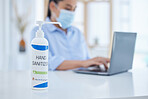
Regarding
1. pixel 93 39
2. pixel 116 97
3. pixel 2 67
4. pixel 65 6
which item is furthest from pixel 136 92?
pixel 93 39

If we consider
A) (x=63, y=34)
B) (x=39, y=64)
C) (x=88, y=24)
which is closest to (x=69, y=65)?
(x=63, y=34)

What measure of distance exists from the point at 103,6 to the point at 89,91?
14.2 feet

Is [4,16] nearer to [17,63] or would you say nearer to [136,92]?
[17,63]

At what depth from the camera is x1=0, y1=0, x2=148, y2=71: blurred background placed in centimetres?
399

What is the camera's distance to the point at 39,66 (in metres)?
0.78

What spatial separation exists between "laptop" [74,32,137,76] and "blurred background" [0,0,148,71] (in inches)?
108

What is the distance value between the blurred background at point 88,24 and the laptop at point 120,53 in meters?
2.75

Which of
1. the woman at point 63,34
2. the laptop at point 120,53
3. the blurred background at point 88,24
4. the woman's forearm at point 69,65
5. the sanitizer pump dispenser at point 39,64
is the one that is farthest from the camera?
the blurred background at point 88,24

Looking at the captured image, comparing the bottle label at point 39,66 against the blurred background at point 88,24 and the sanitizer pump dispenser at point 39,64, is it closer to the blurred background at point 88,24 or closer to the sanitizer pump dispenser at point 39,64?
the sanitizer pump dispenser at point 39,64

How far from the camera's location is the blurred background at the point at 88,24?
3989mm

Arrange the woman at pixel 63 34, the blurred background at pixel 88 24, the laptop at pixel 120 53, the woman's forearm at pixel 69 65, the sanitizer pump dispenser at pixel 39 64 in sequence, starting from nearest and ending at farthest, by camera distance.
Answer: the sanitizer pump dispenser at pixel 39 64 → the laptop at pixel 120 53 → the woman's forearm at pixel 69 65 → the woman at pixel 63 34 → the blurred background at pixel 88 24

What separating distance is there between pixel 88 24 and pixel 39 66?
421cm

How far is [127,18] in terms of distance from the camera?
16.0 feet

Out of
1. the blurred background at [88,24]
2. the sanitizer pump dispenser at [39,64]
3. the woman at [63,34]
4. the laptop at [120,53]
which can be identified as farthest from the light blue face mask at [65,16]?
the blurred background at [88,24]
